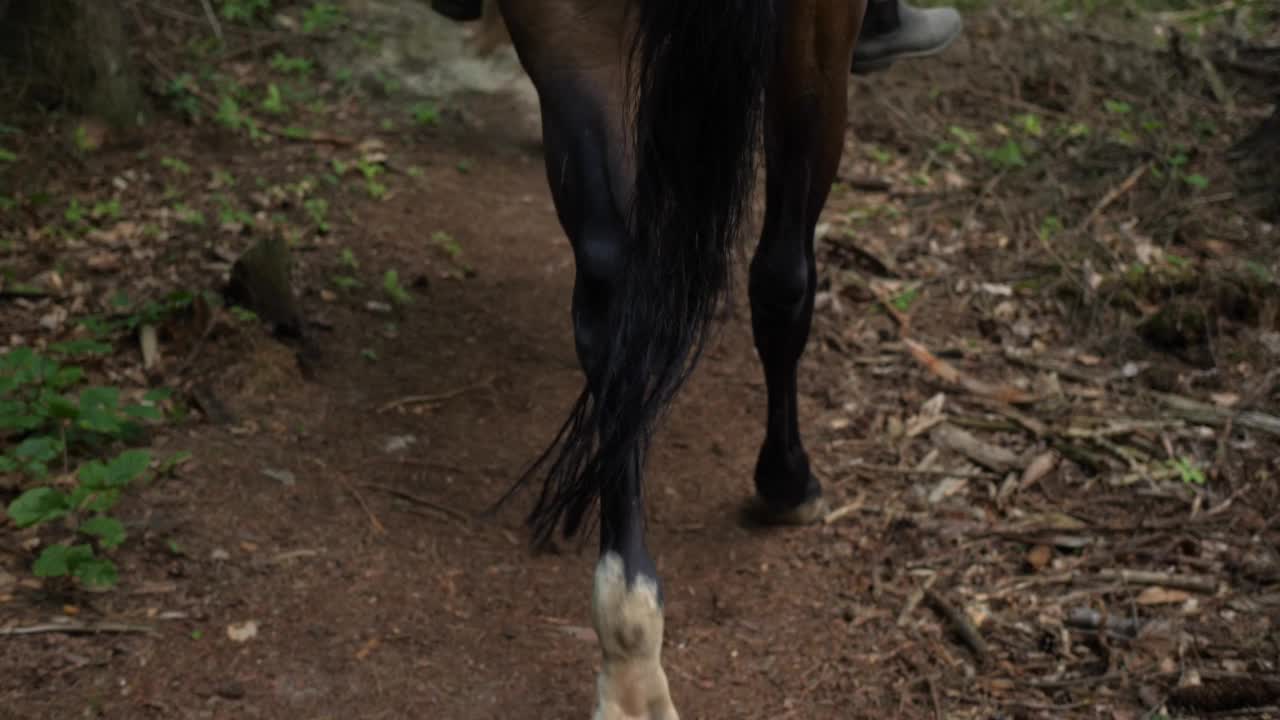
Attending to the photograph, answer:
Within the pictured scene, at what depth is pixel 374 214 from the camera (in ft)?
17.9

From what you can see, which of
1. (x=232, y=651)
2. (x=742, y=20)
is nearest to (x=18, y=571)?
(x=232, y=651)

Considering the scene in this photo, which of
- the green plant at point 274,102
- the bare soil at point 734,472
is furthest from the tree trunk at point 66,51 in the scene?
the green plant at point 274,102

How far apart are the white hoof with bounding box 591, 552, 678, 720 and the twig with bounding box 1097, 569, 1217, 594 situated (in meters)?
1.34

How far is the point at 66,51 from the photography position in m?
5.15

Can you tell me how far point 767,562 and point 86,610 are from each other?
1718 millimetres

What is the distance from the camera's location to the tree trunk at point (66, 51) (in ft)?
16.7

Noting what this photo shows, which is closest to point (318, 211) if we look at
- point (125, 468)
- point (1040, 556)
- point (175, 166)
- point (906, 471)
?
point (175, 166)

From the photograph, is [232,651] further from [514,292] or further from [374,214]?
[374,214]

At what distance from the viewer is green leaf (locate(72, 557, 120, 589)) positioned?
9.64ft

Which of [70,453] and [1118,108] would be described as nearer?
[70,453]

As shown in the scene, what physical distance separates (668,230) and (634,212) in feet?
0.24

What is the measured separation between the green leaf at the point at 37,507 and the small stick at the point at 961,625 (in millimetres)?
2127

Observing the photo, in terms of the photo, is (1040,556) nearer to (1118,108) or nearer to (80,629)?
(80,629)

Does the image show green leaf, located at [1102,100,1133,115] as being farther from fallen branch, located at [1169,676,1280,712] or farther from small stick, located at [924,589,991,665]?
fallen branch, located at [1169,676,1280,712]
